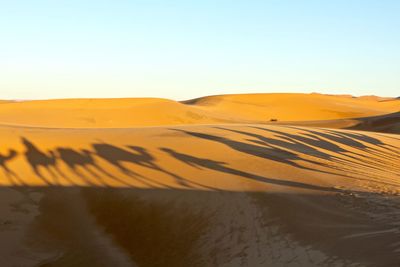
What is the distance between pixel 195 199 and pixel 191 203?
0.14 metres

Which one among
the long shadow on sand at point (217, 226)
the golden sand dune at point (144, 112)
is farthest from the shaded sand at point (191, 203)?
the golden sand dune at point (144, 112)

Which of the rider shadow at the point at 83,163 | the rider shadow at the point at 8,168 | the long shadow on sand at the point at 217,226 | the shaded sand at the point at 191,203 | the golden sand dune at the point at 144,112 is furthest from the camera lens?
Answer: the golden sand dune at the point at 144,112

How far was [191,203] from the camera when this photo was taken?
7.28 metres

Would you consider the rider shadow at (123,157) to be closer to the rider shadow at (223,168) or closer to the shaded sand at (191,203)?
the shaded sand at (191,203)

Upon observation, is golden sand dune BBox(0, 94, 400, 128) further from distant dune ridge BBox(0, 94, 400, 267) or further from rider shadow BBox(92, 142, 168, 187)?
distant dune ridge BBox(0, 94, 400, 267)

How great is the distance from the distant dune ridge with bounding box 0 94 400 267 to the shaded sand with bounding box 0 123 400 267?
0.7 inches

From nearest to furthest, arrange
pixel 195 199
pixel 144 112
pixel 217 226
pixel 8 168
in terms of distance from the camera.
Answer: pixel 217 226 → pixel 195 199 → pixel 8 168 → pixel 144 112

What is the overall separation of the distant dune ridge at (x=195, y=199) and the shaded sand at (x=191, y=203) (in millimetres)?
18

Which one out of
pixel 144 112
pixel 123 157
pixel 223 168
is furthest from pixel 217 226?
pixel 144 112

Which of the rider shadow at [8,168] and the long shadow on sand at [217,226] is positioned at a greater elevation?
the rider shadow at [8,168]

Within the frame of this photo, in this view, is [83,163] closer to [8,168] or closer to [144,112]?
[8,168]

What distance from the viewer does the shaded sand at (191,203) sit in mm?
5793

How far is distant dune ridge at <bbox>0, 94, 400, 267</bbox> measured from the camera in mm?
5832

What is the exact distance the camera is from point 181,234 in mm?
6527
